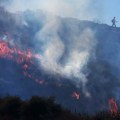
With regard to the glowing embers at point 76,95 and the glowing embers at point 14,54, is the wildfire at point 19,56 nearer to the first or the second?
the glowing embers at point 14,54

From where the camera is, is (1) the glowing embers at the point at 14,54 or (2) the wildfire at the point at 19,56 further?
(1) the glowing embers at the point at 14,54

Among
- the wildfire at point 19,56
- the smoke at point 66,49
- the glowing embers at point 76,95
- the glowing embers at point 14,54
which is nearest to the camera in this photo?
the glowing embers at point 76,95

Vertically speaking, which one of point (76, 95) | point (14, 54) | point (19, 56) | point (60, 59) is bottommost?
Answer: point (76, 95)

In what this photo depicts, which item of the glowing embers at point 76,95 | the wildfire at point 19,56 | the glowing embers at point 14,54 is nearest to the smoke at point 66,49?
the wildfire at point 19,56

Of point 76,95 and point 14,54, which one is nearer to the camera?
point 76,95

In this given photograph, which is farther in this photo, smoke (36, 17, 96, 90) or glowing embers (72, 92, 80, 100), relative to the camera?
smoke (36, 17, 96, 90)

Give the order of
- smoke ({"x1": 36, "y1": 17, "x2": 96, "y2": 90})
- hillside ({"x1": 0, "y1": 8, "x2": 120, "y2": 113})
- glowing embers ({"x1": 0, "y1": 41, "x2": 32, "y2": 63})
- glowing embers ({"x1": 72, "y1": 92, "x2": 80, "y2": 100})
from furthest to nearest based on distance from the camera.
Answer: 1. smoke ({"x1": 36, "y1": 17, "x2": 96, "y2": 90})
2. glowing embers ({"x1": 0, "y1": 41, "x2": 32, "y2": 63})
3. glowing embers ({"x1": 72, "y1": 92, "x2": 80, "y2": 100})
4. hillside ({"x1": 0, "y1": 8, "x2": 120, "y2": 113})

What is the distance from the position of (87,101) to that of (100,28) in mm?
39574

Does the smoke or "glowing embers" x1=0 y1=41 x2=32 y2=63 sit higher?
the smoke

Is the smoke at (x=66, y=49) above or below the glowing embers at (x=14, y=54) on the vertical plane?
above

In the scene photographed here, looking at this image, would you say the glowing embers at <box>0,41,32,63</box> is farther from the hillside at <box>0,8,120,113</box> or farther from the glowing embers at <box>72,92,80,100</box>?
the glowing embers at <box>72,92,80,100</box>

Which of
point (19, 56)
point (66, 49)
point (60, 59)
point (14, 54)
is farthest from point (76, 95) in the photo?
point (66, 49)

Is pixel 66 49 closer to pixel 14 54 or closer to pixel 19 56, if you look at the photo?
pixel 19 56

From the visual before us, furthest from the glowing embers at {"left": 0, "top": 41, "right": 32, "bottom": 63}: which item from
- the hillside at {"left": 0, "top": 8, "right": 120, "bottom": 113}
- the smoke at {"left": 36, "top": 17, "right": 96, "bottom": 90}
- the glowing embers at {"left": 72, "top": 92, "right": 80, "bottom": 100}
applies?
the glowing embers at {"left": 72, "top": 92, "right": 80, "bottom": 100}
